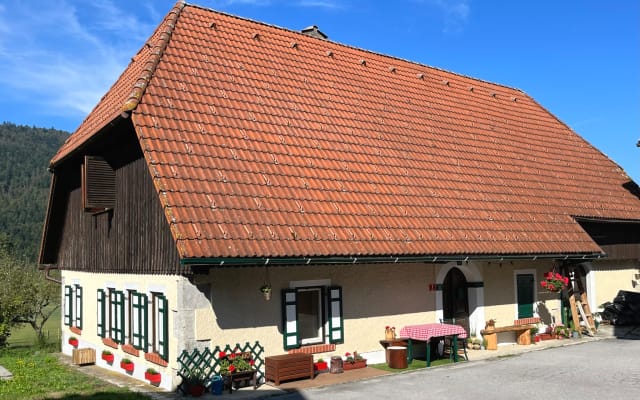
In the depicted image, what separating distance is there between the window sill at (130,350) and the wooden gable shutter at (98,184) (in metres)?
3.27

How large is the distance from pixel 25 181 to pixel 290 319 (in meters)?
144

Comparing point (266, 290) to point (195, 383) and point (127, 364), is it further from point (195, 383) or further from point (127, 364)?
point (127, 364)

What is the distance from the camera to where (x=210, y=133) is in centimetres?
1345

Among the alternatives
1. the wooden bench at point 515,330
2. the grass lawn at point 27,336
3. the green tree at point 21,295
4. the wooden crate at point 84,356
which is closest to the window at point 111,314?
the wooden crate at point 84,356

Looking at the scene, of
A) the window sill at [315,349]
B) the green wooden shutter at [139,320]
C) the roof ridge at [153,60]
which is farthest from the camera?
the green wooden shutter at [139,320]

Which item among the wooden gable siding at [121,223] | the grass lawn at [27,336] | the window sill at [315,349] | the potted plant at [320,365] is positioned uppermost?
the wooden gable siding at [121,223]

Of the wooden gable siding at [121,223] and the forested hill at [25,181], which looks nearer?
the wooden gable siding at [121,223]

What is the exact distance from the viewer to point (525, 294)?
17984 millimetres

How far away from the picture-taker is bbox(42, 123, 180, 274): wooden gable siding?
12.6 metres

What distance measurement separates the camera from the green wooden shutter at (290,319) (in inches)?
500

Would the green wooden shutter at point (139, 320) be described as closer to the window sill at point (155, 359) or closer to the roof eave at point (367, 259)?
the window sill at point (155, 359)

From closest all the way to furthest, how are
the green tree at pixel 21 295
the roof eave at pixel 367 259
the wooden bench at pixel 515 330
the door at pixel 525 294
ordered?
the roof eave at pixel 367 259, the wooden bench at pixel 515 330, the door at pixel 525 294, the green tree at pixel 21 295

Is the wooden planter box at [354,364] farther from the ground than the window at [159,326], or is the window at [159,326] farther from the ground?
the window at [159,326]

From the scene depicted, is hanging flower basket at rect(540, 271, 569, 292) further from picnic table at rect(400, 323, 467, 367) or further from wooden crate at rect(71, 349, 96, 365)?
wooden crate at rect(71, 349, 96, 365)
